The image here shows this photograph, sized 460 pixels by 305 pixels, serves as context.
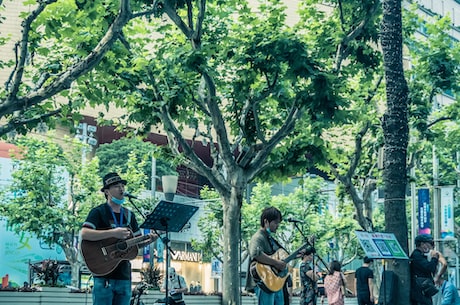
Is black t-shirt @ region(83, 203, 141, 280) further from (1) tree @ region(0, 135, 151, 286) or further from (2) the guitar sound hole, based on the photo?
(1) tree @ region(0, 135, 151, 286)

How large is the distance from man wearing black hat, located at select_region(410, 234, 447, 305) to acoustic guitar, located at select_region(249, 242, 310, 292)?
10.8ft

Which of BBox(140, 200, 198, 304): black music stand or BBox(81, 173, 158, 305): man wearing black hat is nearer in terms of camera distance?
BBox(81, 173, 158, 305): man wearing black hat

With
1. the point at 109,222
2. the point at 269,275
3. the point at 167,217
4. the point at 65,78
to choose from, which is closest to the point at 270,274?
the point at 269,275

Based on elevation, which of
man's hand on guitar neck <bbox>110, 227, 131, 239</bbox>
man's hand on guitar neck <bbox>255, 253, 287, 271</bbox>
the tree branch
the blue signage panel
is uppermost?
the tree branch

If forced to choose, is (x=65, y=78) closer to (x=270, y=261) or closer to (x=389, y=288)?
(x=270, y=261)

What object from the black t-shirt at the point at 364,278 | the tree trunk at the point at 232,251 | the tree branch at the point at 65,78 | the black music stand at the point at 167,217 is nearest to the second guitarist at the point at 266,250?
the black music stand at the point at 167,217

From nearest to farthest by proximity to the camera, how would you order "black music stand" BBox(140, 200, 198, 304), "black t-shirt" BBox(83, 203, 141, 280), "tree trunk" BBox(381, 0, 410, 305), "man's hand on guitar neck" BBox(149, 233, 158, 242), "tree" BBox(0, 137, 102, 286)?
"black t-shirt" BBox(83, 203, 141, 280) < "man's hand on guitar neck" BBox(149, 233, 158, 242) < "black music stand" BBox(140, 200, 198, 304) < "tree trunk" BBox(381, 0, 410, 305) < "tree" BBox(0, 137, 102, 286)

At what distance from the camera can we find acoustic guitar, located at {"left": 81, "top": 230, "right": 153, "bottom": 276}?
8.30 metres

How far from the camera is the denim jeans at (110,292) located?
27.0ft

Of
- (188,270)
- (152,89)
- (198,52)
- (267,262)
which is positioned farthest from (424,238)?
(188,270)

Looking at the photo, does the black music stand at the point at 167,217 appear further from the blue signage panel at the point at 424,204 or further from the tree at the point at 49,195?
the tree at the point at 49,195

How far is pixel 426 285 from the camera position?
42.3 feet

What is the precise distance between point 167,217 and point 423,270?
449cm

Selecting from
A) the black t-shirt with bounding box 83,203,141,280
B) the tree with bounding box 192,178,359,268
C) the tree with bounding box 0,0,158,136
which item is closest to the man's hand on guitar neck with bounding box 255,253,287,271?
the black t-shirt with bounding box 83,203,141,280
